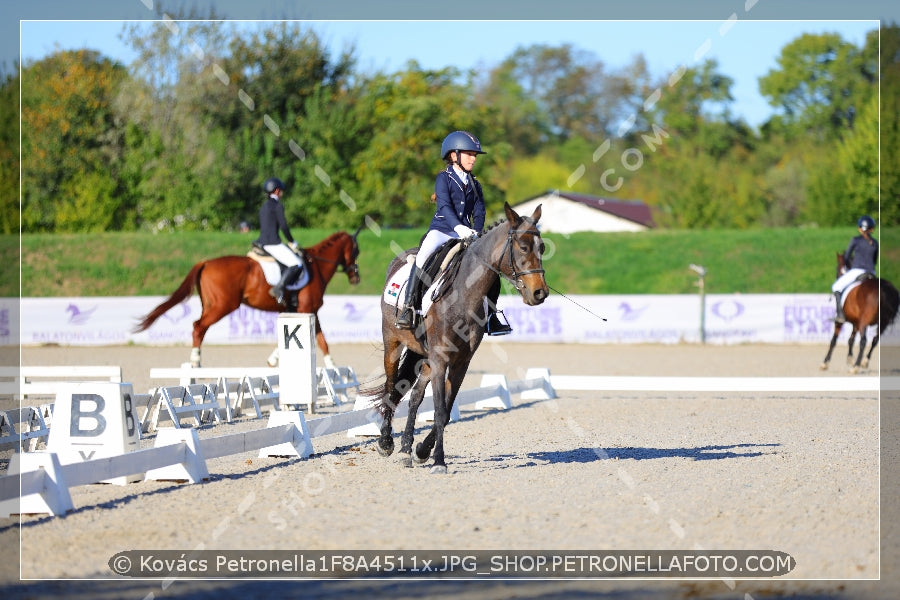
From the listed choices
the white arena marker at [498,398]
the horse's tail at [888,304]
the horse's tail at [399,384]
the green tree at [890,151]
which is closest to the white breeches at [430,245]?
the horse's tail at [399,384]

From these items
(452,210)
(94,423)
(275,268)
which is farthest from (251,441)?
(275,268)

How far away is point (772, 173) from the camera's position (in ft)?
→ 188

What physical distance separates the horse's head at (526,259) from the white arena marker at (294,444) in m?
2.37

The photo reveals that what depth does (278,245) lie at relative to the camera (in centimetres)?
1706

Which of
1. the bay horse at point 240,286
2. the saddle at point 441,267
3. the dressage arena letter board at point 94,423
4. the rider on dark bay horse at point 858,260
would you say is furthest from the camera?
the rider on dark bay horse at point 858,260

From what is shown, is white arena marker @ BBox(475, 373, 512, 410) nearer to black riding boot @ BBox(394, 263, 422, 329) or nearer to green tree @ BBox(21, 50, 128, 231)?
black riding boot @ BBox(394, 263, 422, 329)

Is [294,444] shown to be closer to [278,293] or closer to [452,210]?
[452,210]

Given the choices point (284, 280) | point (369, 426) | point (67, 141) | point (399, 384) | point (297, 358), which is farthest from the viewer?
point (67, 141)

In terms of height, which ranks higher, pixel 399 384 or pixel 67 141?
pixel 67 141

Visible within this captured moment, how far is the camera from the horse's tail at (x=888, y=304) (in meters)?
19.6

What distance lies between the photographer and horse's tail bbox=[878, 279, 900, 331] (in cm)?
1956

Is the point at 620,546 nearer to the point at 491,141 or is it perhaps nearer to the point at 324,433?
the point at 324,433

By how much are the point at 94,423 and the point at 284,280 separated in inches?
355

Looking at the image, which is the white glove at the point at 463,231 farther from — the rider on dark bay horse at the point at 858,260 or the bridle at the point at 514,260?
the rider on dark bay horse at the point at 858,260
